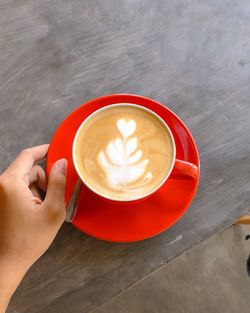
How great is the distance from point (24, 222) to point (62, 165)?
14 cm

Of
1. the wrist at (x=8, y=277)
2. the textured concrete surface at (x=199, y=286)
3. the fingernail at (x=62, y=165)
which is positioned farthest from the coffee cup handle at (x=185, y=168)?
the textured concrete surface at (x=199, y=286)

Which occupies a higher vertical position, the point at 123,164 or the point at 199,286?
the point at 123,164

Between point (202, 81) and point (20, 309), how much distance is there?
2.31 feet

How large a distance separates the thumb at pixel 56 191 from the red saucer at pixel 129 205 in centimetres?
3

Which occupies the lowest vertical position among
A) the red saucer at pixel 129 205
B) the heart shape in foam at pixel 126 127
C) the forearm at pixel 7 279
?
the forearm at pixel 7 279

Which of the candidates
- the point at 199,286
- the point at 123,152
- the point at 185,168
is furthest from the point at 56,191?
the point at 199,286

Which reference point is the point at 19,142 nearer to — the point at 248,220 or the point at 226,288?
the point at 248,220

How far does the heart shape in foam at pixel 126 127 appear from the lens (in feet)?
2.42

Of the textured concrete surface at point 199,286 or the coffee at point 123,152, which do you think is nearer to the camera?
the coffee at point 123,152

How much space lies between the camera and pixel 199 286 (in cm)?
140

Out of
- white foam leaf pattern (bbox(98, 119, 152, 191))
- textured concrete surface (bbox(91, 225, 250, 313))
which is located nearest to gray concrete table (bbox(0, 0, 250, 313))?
white foam leaf pattern (bbox(98, 119, 152, 191))

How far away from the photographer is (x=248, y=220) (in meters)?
1.23

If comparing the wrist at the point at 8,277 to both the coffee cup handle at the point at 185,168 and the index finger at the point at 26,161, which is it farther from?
the coffee cup handle at the point at 185,168

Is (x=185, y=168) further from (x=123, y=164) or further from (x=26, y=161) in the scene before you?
→ (x=26, y=161)
